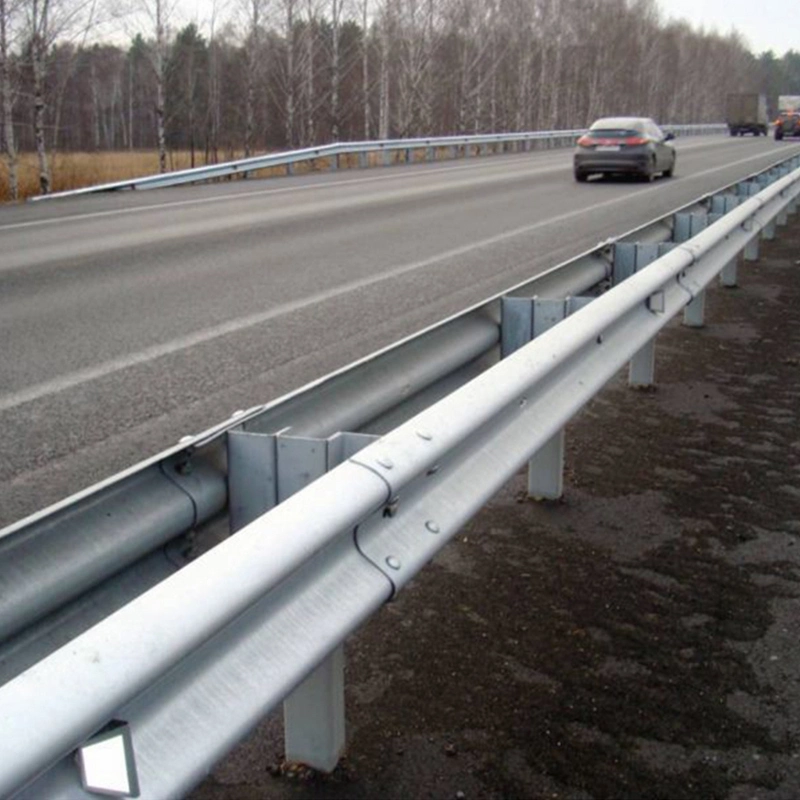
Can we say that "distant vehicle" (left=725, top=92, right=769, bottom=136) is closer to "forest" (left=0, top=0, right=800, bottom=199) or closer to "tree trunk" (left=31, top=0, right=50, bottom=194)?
"forest" (left=0, top=0, right=800, bottom=199)

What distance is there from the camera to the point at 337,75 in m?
52.5

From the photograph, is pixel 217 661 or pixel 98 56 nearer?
pixel 217 661

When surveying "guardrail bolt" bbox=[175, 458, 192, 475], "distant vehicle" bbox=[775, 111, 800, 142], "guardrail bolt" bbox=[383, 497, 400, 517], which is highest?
"guardrail bolt" bbox=[175, 458, 192, 475]

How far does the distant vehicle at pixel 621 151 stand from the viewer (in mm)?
25312

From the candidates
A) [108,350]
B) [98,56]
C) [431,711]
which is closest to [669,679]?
[431,711]

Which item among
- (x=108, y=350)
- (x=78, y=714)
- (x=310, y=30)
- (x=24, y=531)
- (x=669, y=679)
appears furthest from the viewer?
(x=310, y=30)

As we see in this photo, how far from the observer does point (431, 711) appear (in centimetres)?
331

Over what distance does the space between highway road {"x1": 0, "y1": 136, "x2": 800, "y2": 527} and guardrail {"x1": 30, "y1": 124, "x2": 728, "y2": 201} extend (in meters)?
1.92

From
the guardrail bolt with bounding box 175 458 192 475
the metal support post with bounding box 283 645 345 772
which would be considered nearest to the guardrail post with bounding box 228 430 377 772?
the metal support post with bounding box 283 645 345 772

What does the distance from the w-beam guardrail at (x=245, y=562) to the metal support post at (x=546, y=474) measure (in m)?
0.67

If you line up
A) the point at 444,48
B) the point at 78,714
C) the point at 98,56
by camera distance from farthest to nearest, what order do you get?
the point at 98,56, the point at 444,48, the point at 78,714

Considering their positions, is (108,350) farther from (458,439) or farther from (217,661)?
(217,661)

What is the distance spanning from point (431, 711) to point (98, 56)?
9536 cm

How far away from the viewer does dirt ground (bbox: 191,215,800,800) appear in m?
3.00
